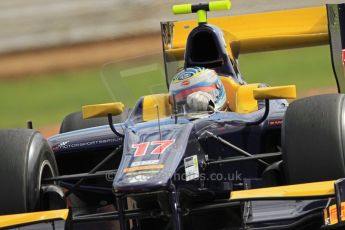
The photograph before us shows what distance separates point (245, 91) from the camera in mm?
7719

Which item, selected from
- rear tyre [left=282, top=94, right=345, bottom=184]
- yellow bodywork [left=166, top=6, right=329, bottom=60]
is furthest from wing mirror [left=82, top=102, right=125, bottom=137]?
yellow bodywork [left=166, top=6, right=329, bottom=60]

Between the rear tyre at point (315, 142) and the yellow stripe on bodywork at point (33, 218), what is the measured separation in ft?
4.70

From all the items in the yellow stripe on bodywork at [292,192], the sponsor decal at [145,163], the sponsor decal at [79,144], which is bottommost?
the yellow stripe on bodywork at [292,192]

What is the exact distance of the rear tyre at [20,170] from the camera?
254 inches

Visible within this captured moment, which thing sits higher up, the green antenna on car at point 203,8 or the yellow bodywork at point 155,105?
the green antenna on car at point 203,8

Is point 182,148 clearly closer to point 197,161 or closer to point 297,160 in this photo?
point 197,161

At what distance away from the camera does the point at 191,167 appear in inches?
239

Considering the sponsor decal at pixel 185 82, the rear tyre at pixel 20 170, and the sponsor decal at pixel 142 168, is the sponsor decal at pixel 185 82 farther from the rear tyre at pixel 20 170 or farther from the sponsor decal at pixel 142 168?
the sponsor decal at pixel 142 168

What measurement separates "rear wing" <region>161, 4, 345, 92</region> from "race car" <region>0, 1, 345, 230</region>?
83cm

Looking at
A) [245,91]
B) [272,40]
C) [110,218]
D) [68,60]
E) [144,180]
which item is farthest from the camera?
[68,60]

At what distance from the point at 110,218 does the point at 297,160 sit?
1.22 meters

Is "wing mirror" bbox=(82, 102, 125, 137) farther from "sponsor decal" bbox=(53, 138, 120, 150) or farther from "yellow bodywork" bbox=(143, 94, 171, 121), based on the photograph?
"sponsor decal" bbox=(53, 138, 120, 150)

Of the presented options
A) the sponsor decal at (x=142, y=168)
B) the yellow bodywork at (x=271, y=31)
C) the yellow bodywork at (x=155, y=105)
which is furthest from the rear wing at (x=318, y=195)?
the yellow bodywork at (x=271, y=31)

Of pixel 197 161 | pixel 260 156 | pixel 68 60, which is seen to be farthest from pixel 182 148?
pixel 68 60
